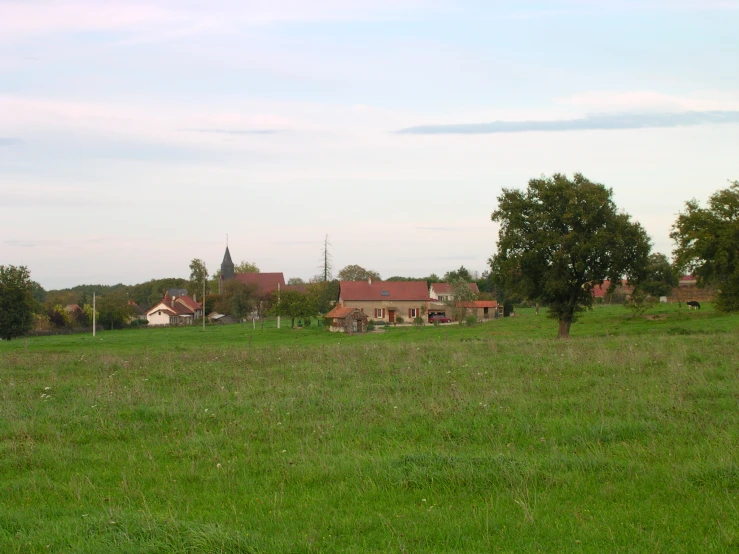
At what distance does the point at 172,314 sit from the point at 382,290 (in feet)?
137

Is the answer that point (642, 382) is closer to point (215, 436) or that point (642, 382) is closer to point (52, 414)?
point (215, 436)

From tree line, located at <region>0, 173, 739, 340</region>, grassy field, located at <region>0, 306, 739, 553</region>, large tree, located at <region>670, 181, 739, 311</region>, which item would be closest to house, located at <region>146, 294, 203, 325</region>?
tree line, located at <region>0, 173, 739, 340</region>

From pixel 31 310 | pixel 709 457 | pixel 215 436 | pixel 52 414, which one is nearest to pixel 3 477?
pixel 215 436

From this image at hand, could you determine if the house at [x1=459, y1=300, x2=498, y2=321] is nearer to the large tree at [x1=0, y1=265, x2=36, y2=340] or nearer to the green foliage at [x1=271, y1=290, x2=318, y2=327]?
the green foliage at [x1=271, y1=290, x2=318, y2=327]

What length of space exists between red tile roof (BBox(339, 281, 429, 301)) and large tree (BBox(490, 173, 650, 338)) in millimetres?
46703

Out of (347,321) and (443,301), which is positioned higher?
(443,301)

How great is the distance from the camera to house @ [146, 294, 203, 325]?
11325 cm

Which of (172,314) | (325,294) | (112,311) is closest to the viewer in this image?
(112,311)

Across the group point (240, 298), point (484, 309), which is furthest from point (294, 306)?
point (484, 309)

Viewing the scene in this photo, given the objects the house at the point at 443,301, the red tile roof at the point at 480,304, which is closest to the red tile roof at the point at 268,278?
the house at the point at 443,301

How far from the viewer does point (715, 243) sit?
141ft

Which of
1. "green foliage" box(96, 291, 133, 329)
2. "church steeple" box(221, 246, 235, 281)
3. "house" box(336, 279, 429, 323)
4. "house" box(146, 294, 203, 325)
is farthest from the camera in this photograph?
"church steeple" box(221, 246, 235, 281)

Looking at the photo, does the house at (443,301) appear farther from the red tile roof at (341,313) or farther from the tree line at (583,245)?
the tree line at (583,245)

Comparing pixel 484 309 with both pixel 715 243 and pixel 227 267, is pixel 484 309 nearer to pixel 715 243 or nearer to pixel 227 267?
pixel 715 243
